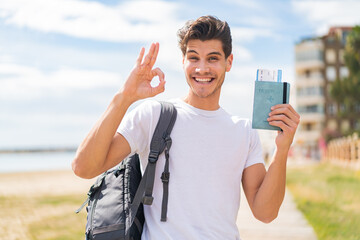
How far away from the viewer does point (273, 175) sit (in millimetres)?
2680

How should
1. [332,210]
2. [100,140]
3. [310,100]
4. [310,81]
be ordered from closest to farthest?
→ [100,140] → [332,210] → [310,100] → [310,81]

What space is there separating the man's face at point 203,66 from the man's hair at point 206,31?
0.09ft

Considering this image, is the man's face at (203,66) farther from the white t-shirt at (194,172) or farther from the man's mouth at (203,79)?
the white t-shirt at (194,172)

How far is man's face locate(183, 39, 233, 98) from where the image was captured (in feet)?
8.66

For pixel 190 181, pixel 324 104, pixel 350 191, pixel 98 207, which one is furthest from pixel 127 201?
pixel 324 104

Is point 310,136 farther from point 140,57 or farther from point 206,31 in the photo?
point 140,57

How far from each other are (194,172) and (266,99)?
0.56 m

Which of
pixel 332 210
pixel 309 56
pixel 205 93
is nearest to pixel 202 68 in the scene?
pixel 205 93

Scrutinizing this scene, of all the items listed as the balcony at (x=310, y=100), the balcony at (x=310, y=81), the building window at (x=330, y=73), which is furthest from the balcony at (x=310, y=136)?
the building window at (x=330, y=73)

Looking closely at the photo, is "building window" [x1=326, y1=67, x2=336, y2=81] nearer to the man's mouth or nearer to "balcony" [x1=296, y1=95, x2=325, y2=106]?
"balcony" [x1=296, y1=95, x2=325, y2=106]

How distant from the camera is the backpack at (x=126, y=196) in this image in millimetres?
2387

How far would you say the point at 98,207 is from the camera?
8.02 feet

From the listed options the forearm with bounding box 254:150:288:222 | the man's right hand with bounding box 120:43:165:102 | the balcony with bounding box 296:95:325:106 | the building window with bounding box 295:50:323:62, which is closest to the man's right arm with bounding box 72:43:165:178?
the man's right hand with bounding box 120:43:165:102

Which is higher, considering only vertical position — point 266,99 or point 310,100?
point 310,100
